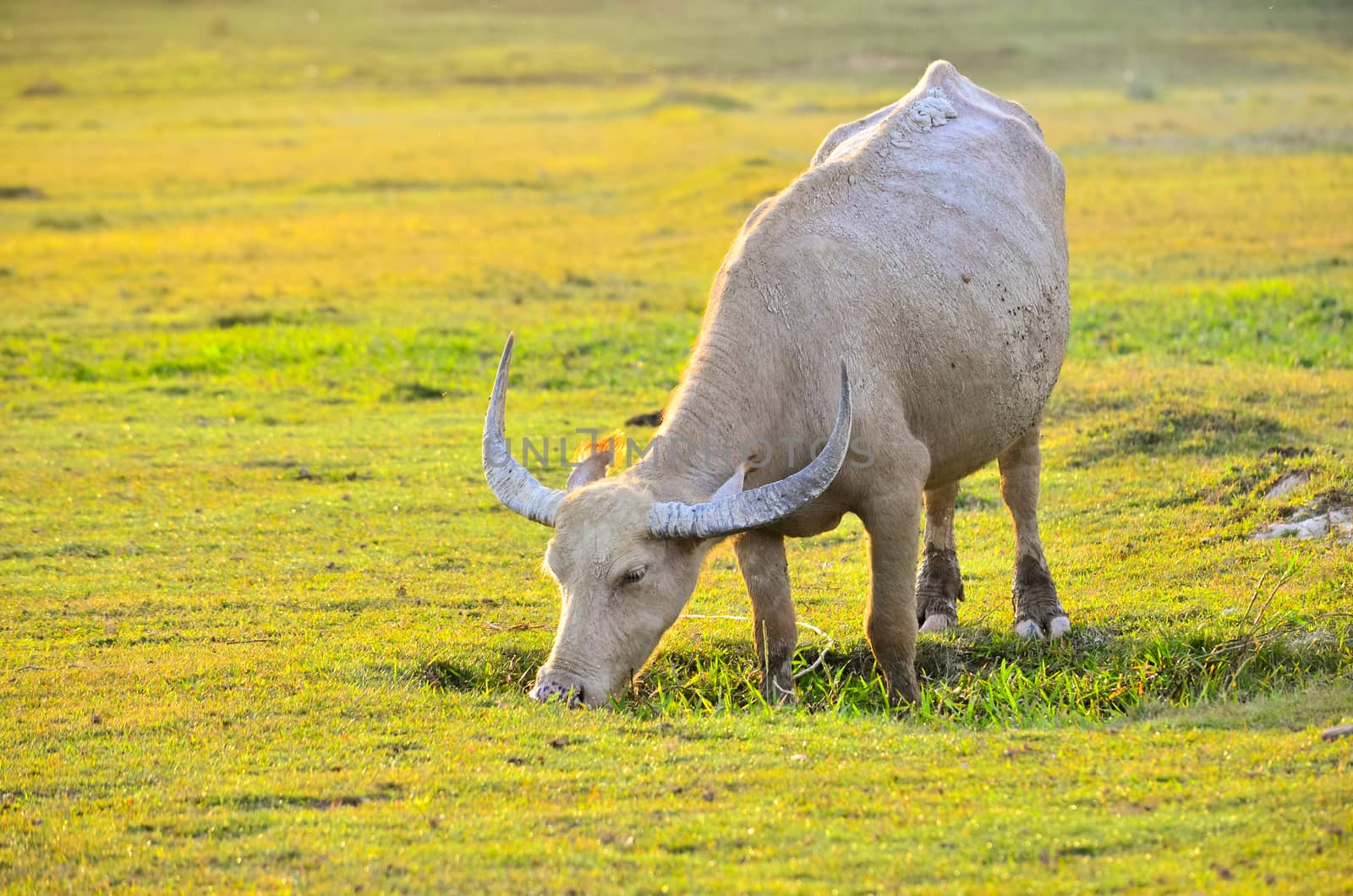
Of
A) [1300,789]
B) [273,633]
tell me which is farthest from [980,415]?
[273,633]

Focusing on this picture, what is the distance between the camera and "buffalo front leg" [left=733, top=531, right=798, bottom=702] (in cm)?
671

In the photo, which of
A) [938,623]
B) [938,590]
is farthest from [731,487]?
[938,590]

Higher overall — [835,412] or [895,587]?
[835,412]

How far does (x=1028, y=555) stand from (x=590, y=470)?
2.81 meters

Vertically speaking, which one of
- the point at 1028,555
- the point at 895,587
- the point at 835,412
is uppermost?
the point at 835,412

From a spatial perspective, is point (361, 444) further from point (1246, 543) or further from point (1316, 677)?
point (1316, 677)

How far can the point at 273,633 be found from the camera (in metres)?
7.64

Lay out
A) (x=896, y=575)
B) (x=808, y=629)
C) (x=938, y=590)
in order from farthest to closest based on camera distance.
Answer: (x=938, y=590), (x=808, y=629), (x=896, y=575)

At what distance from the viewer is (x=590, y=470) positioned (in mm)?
6449

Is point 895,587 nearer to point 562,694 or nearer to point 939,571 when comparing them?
point 562,694

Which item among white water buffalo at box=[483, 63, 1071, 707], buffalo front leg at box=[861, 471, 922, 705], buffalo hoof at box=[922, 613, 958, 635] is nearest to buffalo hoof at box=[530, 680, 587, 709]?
white water buffalo at box=[483, 63, 1071, 707]

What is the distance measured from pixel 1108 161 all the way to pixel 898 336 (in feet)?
79.2

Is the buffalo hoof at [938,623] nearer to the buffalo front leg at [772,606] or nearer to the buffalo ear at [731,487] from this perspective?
the buffalo front leg at [772,606]

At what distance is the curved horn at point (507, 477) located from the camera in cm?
614
